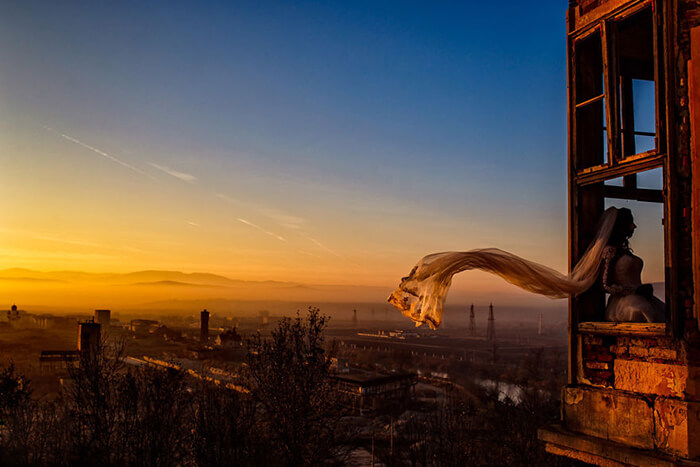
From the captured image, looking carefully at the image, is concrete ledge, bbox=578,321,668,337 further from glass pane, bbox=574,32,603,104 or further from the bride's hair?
glass pane, bbox=574,32,603,104

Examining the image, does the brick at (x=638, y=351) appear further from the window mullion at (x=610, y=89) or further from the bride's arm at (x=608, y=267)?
the window mullion at (x=610, y=89)

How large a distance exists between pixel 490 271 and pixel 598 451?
1.72 meters

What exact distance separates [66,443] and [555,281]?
102ft

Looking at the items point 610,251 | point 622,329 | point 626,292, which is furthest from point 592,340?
point 610,251

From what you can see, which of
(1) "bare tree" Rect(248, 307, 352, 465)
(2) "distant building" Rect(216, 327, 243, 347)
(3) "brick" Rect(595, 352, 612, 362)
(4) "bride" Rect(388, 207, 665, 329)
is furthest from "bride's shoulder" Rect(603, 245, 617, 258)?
(2) "distant building" Rect(216, 327, 243, 347)

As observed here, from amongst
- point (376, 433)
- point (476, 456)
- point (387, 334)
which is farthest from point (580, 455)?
point (387, 334)

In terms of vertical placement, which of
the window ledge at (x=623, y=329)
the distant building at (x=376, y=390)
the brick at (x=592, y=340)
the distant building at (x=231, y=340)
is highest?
the window ledge at (x=623, y=329)

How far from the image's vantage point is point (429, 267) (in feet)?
15.4

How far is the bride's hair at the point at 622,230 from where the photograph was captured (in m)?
5.06

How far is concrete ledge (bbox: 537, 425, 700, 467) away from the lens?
4.12 metres

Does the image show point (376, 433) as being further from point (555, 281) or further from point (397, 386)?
point (555, 281)

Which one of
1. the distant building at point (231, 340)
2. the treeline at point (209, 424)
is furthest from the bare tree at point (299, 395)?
the distant building at point (231, 340)

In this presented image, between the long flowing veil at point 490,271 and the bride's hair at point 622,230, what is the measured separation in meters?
0.05

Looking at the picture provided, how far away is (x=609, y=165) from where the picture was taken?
4965 mm
